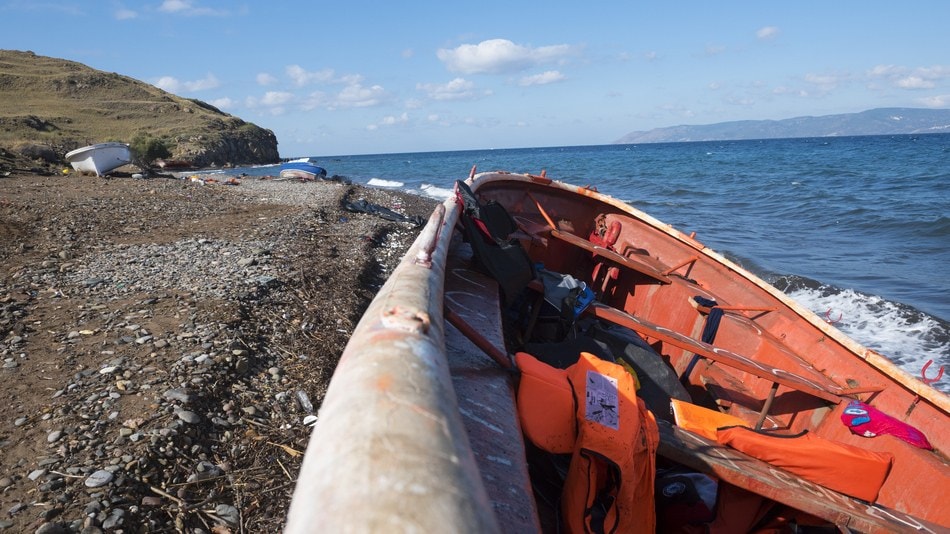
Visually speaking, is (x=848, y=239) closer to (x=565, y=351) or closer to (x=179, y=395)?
(x=565, y=351)

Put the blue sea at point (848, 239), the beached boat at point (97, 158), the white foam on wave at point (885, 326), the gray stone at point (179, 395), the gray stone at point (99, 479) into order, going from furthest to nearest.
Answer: the beached boat at point (97, 158) → the blue sea at point (848, 239) → the white foam on wave at point (885, 326) → the gray stone at point (179, 395) → the gray stone at point (99, 479)

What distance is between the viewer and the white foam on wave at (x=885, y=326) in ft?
23.2

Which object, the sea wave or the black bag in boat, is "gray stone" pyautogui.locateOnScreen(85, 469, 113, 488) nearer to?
the black bag in boat

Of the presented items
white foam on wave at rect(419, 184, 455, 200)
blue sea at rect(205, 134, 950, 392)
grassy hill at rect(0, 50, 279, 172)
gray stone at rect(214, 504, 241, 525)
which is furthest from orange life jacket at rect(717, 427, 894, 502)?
grassy hill at rect(0, 50, 279, 172)

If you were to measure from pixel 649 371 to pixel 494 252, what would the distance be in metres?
1.50

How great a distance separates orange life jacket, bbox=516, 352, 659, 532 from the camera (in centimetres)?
207

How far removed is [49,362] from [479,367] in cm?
349

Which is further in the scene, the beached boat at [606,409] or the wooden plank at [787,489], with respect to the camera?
the wooden plank at [787,489]

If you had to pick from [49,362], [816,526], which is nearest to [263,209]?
[49,362]

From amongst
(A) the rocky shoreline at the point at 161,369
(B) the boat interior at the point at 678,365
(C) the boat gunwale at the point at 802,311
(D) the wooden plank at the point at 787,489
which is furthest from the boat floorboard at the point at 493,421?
(C) the boat gunwale at the point at 802,311

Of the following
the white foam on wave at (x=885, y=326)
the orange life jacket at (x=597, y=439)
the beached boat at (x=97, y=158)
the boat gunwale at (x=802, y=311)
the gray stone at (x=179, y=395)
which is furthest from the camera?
the beached boat at (x=97, y=158)

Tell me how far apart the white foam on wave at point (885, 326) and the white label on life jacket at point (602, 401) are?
5.46m

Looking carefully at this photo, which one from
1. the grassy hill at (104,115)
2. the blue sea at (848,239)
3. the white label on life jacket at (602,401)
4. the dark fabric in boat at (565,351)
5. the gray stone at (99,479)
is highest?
the grassy hill at (104,115)

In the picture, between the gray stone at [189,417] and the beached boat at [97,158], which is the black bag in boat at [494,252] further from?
the beached boat at [97,158]
